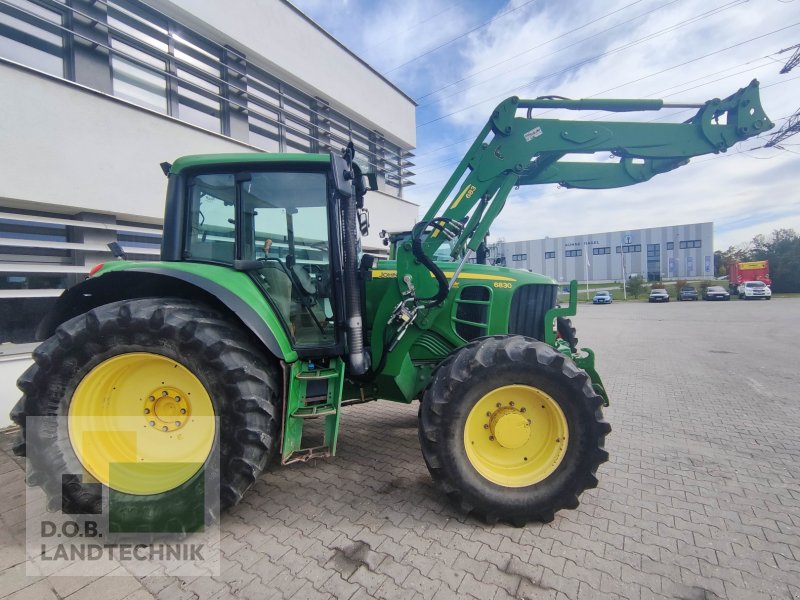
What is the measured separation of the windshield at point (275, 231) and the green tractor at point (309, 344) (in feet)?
0.04

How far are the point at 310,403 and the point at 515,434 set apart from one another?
57.3 inches

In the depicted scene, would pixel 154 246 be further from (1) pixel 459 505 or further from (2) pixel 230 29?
(1) pixel 459 505

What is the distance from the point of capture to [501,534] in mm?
2330

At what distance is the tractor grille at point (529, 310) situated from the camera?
342 centimetres

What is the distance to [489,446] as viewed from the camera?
2.63 meters

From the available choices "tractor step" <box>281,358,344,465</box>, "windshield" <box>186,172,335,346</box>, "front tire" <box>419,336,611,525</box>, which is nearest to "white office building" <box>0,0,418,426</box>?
"windshield" <box>186,172,335,346</box>

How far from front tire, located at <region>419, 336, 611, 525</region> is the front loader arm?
873mm

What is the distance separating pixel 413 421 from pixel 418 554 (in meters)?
2.22

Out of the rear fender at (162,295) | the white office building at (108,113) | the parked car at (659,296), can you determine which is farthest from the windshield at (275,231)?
the parked car at (659,296)

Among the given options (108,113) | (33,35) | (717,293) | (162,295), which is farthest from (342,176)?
(717,293)

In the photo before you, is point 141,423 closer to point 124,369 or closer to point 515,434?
point 124,369

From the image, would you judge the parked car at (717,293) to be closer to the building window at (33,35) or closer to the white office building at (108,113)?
the white office building at (108,113)

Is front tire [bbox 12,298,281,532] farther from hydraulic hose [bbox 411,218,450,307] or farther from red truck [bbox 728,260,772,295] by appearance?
red truck [bbox 728,260,772,295]

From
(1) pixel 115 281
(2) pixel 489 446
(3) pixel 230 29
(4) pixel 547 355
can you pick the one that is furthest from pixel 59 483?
(3) pixel 230 29
